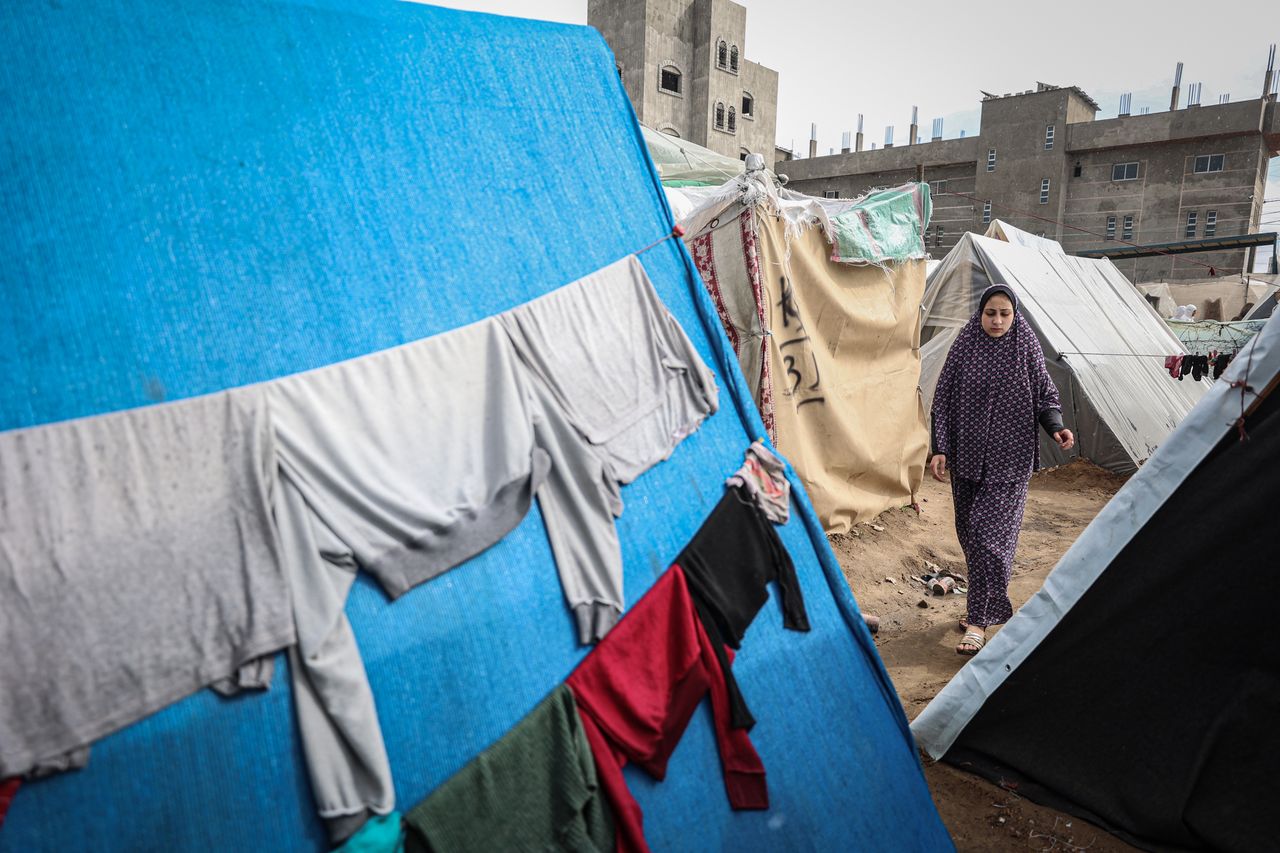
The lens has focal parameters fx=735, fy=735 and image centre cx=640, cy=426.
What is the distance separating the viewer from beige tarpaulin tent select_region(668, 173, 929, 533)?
4730 millimetres

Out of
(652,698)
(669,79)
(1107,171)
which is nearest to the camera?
(652,698)

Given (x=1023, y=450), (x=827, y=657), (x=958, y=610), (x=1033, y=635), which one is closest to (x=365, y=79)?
(x=827, y=657)

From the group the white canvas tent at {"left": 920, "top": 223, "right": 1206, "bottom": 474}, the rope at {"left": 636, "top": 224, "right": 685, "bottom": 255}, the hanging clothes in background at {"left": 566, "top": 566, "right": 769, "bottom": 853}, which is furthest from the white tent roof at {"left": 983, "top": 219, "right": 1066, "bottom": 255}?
the hanging clothes in background at {"left": 566, "top": 566, "right": 769, "bottom": 853}

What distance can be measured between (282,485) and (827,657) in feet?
4.92

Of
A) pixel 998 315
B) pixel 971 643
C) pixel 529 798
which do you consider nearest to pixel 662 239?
pixel 529 798

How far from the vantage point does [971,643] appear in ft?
11.2

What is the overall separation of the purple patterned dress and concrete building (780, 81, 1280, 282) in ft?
79.5

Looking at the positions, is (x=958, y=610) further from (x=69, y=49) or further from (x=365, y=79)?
(x=69, y=49)

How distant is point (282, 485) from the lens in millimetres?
1361

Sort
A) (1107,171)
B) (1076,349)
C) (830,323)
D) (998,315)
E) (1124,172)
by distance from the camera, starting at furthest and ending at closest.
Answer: (1107,171) → (1124,172) → (1076,349) → (830,323) → (998,315)

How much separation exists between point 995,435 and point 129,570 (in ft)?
10.8

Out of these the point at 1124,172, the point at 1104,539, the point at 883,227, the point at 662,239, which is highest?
the point at 1124,172

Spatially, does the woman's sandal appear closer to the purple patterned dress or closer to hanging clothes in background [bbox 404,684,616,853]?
the purple patterned dress

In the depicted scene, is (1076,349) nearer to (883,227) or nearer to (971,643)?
(883,227)
